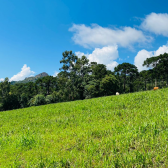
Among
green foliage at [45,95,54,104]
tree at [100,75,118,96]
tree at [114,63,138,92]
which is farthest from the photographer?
tree at [114,63,138,92]

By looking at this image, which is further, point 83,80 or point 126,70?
point 126,70

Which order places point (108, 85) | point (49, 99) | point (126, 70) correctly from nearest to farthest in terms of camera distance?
point (108, 85), point (49, 99), point (126, 70)

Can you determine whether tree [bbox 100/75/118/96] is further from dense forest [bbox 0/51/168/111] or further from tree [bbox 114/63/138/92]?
tree [bbox 114/63/138/92]

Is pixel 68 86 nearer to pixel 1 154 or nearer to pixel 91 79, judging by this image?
pixel 91 79

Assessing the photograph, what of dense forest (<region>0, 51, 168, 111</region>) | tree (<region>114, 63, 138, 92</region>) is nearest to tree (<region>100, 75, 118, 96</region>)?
dense forest (<region>0, 51, 168, 111</region>)

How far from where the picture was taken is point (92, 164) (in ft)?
12.3

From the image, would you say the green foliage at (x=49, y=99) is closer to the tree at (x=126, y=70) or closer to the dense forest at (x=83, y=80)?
the dense forest at (x=83, y=80)

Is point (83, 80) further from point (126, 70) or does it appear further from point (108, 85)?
point (126, 70)

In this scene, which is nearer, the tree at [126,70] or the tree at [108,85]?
the tree at [108,85]

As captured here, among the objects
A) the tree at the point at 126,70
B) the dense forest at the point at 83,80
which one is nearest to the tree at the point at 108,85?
the dense forest at the point at 83,80

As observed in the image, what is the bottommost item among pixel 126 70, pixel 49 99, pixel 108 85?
pixel 49 99

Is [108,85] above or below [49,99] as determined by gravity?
above

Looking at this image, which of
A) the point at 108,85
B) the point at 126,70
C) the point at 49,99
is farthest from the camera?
the point at 126,70

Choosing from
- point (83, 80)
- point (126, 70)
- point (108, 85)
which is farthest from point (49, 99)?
point (126, 70)
